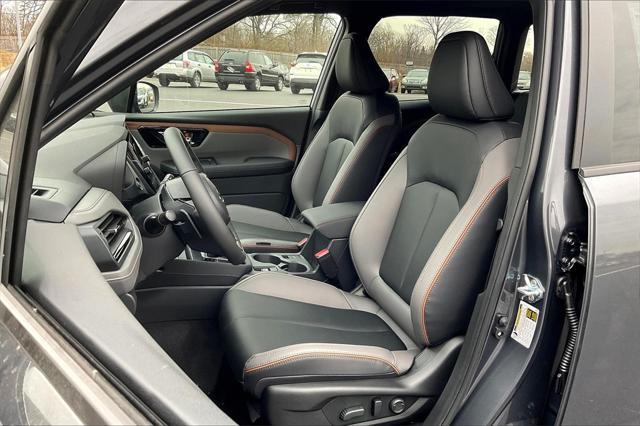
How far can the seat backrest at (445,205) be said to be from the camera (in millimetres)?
1633

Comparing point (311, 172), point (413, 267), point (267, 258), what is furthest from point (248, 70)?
point (413, 267)

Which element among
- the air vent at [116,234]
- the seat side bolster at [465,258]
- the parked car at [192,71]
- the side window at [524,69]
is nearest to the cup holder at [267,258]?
the air vent at [116,234]

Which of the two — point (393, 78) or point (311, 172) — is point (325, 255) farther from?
point (393, 78)

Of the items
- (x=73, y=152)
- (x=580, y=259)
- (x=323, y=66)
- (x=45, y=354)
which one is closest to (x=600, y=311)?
(x=580, y=259)

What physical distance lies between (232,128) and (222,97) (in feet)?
0.67

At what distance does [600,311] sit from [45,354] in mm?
1082

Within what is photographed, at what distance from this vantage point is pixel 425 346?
5.77 ft

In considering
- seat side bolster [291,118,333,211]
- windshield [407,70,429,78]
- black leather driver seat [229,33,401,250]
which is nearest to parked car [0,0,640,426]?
black leather driver seat [229,33,401,250]

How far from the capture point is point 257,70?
3664 mm

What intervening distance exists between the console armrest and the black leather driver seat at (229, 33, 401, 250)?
0.91ft

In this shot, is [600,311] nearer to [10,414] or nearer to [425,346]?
[425,346]

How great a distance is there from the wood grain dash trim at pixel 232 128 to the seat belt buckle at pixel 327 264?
1.48m

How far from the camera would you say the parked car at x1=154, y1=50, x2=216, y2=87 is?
10.8ft

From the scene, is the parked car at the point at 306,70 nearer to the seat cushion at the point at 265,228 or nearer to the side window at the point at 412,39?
the side window at the point at 412,39
